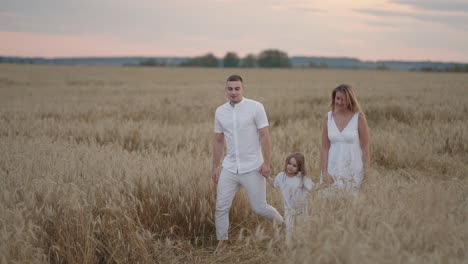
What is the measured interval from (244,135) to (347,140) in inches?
40.4

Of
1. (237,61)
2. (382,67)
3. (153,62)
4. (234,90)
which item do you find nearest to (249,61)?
(237,61)

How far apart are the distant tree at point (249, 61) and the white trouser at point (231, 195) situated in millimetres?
109303

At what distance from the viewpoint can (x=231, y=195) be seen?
389 centimetres

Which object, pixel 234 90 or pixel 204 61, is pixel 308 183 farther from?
pixel 204 61

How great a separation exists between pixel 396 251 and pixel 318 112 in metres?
11.0

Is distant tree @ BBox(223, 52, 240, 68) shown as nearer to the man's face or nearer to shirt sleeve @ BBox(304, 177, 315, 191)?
the man's face

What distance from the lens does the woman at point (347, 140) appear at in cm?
405

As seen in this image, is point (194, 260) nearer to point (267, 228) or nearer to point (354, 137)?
point (267, 228)

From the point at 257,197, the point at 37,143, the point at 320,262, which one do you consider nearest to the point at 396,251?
the point at 320,262

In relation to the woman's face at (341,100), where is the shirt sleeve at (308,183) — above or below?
below

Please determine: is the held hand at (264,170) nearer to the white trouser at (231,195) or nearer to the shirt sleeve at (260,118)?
the white trouser at (231,195)

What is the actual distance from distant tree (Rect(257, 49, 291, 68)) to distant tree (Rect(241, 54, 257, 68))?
2199 mm

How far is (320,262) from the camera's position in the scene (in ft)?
7.20

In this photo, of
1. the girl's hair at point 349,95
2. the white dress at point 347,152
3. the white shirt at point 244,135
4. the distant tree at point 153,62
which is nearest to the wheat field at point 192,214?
the white dress at point 347,152
